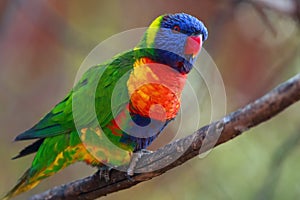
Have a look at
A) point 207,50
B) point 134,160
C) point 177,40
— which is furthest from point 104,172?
point 207,50

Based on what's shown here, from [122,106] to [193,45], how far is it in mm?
273

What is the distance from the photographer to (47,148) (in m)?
1.57

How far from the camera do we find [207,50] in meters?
1.70

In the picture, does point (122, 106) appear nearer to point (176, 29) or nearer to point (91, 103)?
point (91, 103)

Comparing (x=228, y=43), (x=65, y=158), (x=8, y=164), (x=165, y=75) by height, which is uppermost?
(x=165, y=75)

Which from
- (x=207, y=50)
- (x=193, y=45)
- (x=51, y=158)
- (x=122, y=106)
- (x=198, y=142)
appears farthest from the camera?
(x=207, y=50)

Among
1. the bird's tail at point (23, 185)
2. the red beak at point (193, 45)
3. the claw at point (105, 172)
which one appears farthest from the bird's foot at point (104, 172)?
the red beak at point (193, 45)

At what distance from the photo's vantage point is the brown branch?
84cm

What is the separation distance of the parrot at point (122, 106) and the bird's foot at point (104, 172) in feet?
0.06

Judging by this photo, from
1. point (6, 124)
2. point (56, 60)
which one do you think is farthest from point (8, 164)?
point (56, 60)

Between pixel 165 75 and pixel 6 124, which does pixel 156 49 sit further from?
pixel 6 124

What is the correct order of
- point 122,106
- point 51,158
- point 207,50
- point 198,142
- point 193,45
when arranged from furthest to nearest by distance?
point 207,50
point 51,158
point 122,106
point 193,45
point 198,142

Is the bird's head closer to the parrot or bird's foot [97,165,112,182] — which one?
the parrot

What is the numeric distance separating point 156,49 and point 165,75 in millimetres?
85
